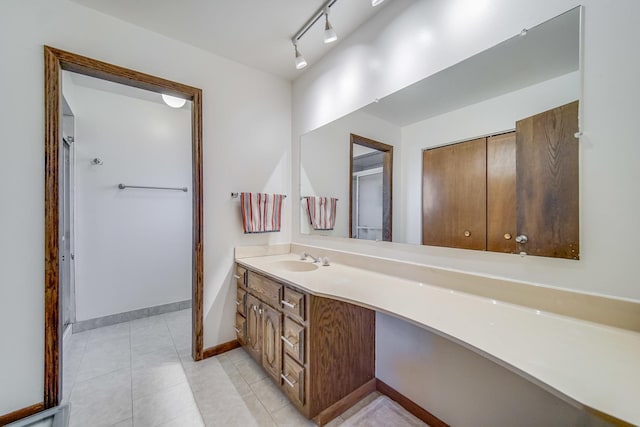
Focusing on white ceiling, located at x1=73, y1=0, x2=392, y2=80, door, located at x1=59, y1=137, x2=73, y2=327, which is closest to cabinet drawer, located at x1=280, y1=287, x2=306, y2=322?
white ceiling, located at x1=73, y1=0, x2=392, y2=80

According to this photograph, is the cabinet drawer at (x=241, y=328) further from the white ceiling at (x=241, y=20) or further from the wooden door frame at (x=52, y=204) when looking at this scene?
the white ceiling at (x=241, y=20)

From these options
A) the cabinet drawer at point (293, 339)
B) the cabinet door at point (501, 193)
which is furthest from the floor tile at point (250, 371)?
the cabinet door at point (501, 193)

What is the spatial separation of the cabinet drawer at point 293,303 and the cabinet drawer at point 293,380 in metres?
0.29

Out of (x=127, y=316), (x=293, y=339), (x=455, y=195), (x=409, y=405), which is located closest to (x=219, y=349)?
(x=293, y=339)

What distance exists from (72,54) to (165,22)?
600 mm

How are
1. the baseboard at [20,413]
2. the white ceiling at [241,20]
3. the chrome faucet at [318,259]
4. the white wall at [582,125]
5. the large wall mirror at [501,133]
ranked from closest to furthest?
the white wall at [582,125]
the large wall mirror at [501,133]
the baseboard at [20,413]
the white ceiling at [241,20]
the chrome faucet at [318,259]

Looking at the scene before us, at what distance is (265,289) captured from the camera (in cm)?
175

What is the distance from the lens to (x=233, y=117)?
221 centimetres

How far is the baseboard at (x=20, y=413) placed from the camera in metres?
1.36

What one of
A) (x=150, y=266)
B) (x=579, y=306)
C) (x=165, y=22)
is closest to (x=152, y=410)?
(x=150, y=266)

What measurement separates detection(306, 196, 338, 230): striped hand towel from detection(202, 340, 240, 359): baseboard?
125 cm

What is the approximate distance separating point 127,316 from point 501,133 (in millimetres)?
3681

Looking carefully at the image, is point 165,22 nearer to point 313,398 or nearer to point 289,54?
point 289,54

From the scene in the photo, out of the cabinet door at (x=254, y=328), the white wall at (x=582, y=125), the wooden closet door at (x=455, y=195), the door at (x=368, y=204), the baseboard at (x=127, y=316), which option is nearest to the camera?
the white wall at (x=582, y=125)
